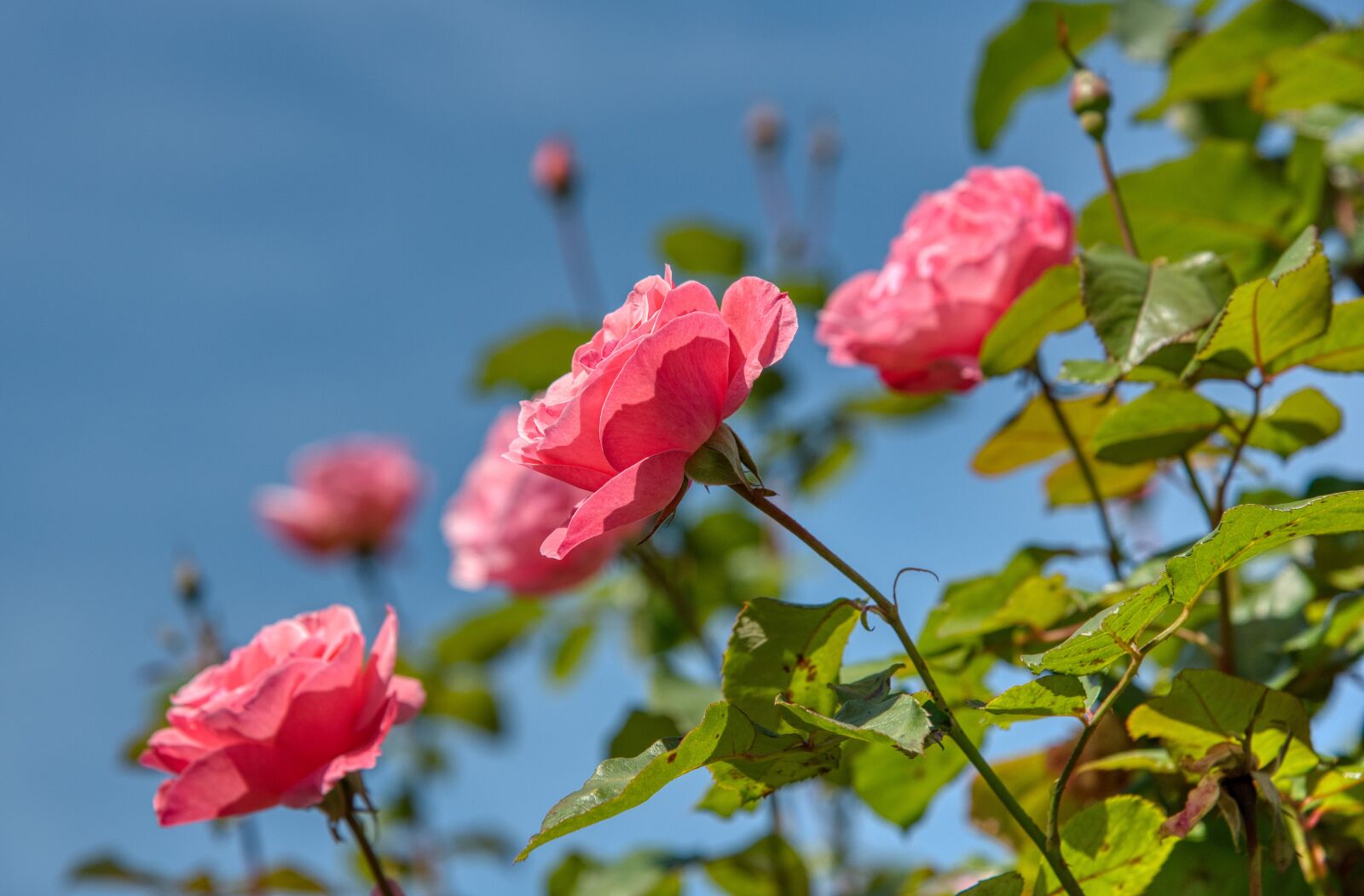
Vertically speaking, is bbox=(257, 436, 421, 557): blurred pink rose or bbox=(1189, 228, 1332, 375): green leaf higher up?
bbox=(257, 436, 421, 557): blurred pink rose

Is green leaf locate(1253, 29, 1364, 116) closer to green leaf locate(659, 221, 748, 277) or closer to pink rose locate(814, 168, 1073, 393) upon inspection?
pink rose locate(814, 168, 1073, 393)

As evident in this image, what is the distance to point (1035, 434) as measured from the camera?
43.3 inches

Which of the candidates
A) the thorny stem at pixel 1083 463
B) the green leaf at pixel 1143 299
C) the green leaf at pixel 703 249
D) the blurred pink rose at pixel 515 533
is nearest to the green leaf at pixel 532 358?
the blurred pink rose at pixel 515 533

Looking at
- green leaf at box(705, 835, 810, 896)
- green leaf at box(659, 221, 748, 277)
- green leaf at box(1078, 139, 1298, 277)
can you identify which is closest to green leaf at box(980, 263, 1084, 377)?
green leaf at box(1078, 139, 1298, 277)

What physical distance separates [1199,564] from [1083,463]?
40 centimetres

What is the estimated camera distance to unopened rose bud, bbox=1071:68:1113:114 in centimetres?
98

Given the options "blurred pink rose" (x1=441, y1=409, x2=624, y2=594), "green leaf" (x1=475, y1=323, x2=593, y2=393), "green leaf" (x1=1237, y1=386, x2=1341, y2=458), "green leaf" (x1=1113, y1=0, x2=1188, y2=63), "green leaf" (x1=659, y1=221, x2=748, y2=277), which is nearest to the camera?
"green leaf" (x1=1237, y1=386, x2=1341, y2=458)

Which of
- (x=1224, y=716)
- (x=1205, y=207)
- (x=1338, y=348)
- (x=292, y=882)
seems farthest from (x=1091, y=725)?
(x=292, y=882)

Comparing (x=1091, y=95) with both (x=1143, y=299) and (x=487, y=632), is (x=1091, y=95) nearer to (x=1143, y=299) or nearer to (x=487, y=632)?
(x=1143, y=299)

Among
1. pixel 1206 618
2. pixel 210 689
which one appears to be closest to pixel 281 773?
pixel 210 689

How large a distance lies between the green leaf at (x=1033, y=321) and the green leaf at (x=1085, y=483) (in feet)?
0.72

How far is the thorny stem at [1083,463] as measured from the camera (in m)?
0.99

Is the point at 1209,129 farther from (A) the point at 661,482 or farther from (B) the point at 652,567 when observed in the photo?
(A) the point at 661,482

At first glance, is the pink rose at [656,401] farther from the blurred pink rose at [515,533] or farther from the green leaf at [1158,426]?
the blurred pink rose at [515,533]
